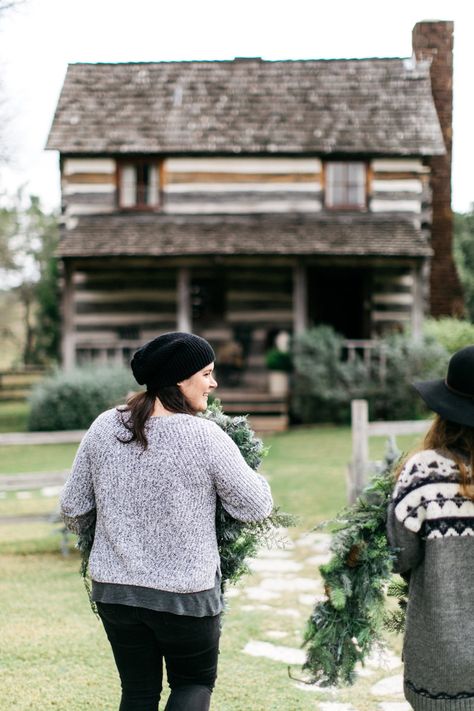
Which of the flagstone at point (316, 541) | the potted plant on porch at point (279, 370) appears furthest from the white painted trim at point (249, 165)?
the flagstone at point (316, 541)

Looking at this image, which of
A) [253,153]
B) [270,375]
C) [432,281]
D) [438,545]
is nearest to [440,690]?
[438,545]

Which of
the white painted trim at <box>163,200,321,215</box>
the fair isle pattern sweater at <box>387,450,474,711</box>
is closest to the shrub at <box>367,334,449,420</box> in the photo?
the white painted trim at <box>163,200,321,215</box>

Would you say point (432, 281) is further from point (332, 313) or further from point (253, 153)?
point (253, 153)

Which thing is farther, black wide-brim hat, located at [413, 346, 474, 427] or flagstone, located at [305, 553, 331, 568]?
flagstone, located at [305, 553, 331, 568]

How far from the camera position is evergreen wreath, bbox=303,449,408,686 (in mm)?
3281

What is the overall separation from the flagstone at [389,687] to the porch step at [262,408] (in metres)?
11.9

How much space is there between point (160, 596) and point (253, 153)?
16154 millimetres

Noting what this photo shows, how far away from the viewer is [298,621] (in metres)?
5.92

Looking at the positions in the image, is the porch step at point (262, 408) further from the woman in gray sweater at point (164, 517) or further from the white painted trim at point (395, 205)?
the woman in gray sweater at point (164, 517)

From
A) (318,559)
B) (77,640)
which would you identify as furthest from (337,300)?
(77,640)

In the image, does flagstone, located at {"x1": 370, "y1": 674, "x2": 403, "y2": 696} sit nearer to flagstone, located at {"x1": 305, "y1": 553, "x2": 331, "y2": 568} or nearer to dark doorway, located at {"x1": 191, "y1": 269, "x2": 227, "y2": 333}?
flagstone, located at {"x1": 305, "y1": 553, "x2": 331, "y2": 568}

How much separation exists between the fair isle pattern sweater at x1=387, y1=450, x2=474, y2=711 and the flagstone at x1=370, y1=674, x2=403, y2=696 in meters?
1.89

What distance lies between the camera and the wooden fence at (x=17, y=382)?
29.9 meters

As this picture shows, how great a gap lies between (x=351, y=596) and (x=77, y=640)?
2.79 meters
